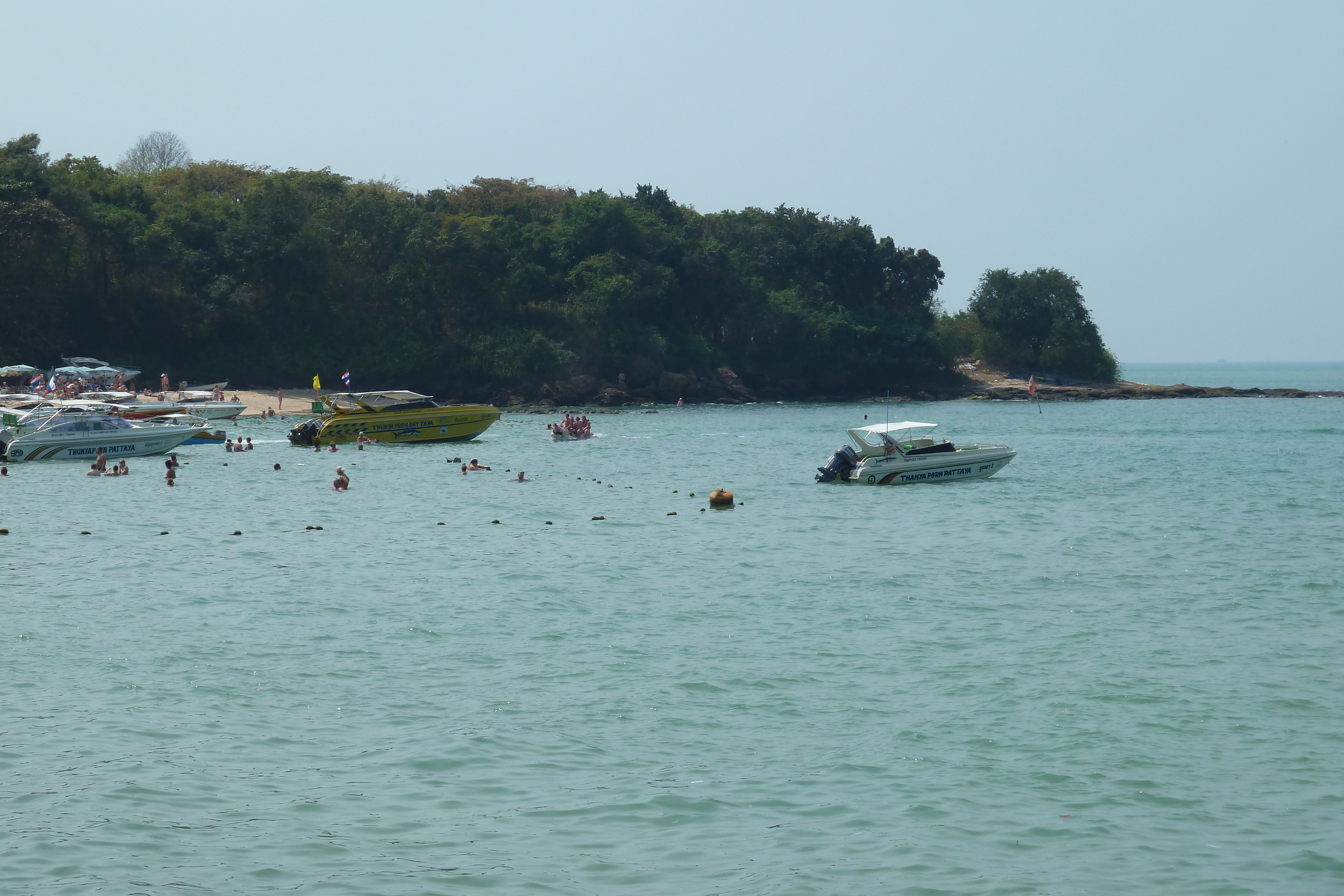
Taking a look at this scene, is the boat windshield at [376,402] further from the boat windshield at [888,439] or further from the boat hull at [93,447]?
the boat windshield at [888,439]

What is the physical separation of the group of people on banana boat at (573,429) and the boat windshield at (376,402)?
583cm

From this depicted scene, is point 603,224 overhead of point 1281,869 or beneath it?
overhead

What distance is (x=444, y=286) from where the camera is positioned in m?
95.8

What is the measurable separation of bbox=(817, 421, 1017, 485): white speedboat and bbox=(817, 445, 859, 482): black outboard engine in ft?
0.04

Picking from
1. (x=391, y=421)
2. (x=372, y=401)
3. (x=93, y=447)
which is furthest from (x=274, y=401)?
(x=93, y=447)

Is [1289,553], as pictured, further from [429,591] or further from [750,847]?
[750,847]

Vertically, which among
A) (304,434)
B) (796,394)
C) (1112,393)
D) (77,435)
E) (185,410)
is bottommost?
(304,434)

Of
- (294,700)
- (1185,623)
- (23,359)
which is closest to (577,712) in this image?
(294,700)

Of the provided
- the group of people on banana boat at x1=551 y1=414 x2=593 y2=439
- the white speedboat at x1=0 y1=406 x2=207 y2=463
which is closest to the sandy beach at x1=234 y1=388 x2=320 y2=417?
the group of people on banana boat at x1=551 y1=414 x2=593 y2=439

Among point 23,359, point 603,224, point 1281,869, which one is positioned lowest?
point 1281,869

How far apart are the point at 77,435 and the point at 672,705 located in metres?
38.7

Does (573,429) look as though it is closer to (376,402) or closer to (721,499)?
(376,402)

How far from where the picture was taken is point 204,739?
12.7 meters

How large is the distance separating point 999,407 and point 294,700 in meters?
89.5
